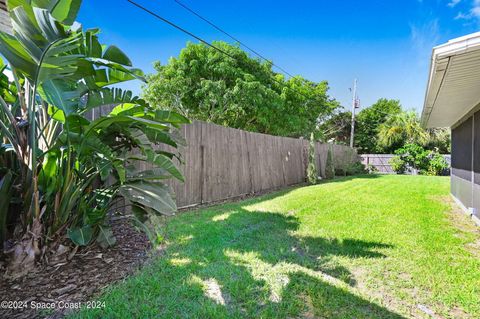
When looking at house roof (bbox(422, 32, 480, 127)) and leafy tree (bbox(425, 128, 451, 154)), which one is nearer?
house roof (bbox(422, 32, 480, 127))

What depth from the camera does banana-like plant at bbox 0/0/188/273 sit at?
1974mm

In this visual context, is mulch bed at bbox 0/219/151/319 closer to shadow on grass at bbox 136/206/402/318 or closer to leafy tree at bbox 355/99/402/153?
shadow on grass at bbox 136/206/402/318

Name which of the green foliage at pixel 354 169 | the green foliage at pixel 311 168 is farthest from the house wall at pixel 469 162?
the green foliage at pixel 354 169

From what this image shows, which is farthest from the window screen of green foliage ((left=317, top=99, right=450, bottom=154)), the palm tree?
the palm tree

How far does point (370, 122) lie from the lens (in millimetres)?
29672

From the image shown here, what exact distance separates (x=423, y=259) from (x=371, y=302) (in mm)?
1401

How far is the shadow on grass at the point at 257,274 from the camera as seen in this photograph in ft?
6.78

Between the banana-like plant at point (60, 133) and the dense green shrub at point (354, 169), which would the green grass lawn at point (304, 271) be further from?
the dense green shrub at point (354, 169)

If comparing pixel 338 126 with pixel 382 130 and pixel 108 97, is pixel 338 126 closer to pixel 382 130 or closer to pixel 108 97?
pixel 382 130

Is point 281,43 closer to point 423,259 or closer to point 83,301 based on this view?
point 423,259

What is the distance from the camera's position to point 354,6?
33.4ft

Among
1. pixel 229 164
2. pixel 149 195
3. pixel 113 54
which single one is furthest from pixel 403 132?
pixel 113 54

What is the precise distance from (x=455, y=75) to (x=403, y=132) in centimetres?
2141

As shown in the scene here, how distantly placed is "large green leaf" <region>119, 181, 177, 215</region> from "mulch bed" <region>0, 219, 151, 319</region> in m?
0.60
